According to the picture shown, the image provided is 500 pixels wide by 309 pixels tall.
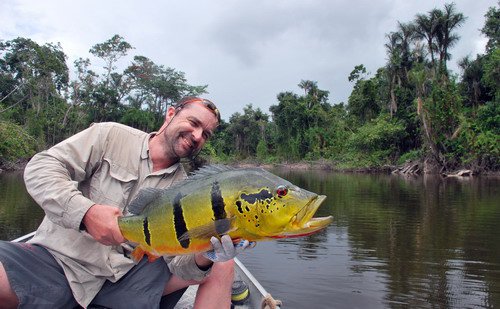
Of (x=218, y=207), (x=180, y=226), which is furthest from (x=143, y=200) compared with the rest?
(x=218, y=207)

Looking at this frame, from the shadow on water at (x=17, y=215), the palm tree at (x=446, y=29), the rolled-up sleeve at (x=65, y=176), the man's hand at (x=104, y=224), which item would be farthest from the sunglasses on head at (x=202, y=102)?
the palm tree at (x=446, y=29)

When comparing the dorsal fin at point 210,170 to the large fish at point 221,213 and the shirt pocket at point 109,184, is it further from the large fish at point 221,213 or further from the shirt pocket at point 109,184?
the shirt pocket at point 109,184

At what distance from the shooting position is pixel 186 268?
230 cm

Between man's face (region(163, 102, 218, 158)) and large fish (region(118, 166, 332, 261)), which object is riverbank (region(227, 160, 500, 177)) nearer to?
man's face (region(163, 102, 218, 158))

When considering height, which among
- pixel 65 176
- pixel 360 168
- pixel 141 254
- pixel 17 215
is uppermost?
pixel 65 176

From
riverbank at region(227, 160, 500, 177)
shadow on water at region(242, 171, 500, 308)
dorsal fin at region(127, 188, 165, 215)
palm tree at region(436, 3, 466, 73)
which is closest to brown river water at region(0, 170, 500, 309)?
shadow on water at region(242, 171, 500, 308)

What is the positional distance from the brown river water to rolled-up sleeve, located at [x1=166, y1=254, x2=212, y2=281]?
380cm

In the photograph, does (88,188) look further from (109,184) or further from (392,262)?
(392,262)

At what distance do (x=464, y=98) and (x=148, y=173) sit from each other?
3815 cm

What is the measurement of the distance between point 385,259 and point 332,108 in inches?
1855

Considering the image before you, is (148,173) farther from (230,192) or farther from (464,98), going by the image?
(464,98)

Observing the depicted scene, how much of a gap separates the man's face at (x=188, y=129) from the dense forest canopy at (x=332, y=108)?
26018 millimetres

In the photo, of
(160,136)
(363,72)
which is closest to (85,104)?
(363,72)

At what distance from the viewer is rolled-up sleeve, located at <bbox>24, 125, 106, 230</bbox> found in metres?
2.00
